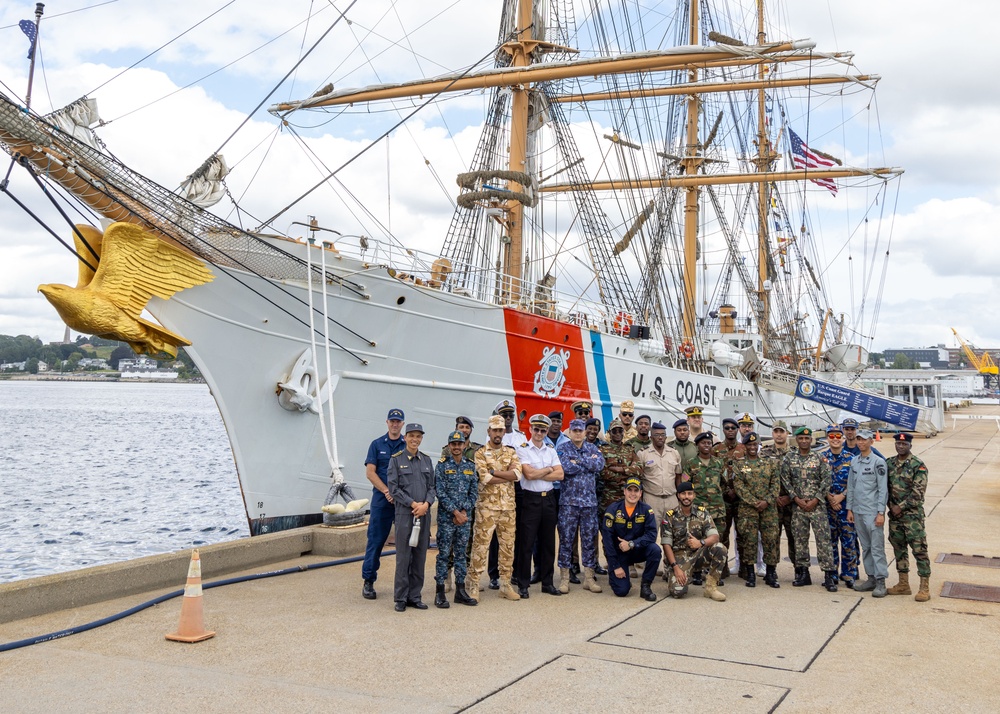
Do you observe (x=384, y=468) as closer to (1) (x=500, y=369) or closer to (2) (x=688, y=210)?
(1) (x=500, y=369)

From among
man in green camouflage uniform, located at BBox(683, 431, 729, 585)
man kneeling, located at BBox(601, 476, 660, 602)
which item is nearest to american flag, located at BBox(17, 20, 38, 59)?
man kneeling, located at BBox(601, 476, 660, 602)

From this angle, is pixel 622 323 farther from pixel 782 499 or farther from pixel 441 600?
pixel 441 600

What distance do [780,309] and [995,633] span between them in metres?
37.0

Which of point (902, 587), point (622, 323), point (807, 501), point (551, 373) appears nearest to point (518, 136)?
point (622, 323)

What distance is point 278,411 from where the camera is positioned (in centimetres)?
1141

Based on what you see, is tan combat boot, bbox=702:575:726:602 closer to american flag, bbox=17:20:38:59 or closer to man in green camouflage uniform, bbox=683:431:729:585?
man in green camouflage uniform, bbox=683:431:729:585

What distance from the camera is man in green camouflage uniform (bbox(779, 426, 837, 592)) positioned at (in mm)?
6953

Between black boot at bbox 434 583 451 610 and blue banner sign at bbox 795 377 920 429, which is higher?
blue banner sign at bbox 795 377 920 429

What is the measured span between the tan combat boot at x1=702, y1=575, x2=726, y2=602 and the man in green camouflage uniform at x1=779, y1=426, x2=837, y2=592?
0.90 metres

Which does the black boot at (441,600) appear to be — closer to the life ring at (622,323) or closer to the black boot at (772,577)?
the black boot at (772,577)

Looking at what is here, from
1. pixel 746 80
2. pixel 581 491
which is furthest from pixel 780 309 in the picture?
pixel 581 491

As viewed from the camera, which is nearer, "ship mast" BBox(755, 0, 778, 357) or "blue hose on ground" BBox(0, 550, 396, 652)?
"blue hose on ground" BBox(0, 550, 396, 652)

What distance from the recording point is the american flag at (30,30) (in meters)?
8.30

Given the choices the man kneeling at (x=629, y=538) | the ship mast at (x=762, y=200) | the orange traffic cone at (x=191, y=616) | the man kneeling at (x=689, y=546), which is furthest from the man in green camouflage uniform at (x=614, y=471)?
the ship mast at (x=762, y=200)
